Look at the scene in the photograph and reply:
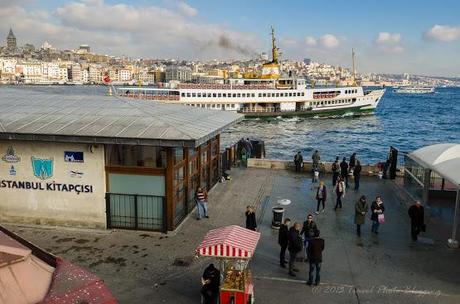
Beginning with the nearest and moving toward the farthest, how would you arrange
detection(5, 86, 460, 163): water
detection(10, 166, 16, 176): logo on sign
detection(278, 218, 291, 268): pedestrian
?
detection(278, 218, 291, 268): pedestrian < detection(10, 166, 16, 176): logo on sign < detection(5, 86, 460, 163): water

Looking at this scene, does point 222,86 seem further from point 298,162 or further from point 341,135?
point 298,162

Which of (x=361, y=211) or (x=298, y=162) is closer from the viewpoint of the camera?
(x=361, y=211)

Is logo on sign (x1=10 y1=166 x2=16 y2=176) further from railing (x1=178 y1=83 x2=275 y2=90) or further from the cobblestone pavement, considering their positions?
railing (x1=178 y1=83 x2=275 y2=90)

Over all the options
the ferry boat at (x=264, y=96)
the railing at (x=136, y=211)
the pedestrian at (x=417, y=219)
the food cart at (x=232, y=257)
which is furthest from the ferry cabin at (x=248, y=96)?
the food cart at (x=232, y=257)

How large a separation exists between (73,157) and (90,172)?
719 mm

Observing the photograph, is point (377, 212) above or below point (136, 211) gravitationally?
above

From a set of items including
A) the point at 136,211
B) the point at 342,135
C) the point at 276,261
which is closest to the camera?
the point at 276,261

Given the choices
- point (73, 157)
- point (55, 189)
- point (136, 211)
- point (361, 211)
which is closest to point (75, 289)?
point (136, 211)

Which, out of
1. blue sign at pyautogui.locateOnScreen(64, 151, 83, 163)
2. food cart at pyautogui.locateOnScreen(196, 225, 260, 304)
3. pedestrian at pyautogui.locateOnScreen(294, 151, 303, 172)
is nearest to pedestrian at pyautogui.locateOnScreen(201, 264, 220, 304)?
food cart at pyautogui.locateOnScreen(196, 225, 260, 304)

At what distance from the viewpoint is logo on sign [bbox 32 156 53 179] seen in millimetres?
13883

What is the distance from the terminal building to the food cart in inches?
170

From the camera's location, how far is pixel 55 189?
14.0 meters

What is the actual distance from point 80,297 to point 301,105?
7496cm

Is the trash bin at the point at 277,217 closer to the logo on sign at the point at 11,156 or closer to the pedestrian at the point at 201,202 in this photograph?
the pedestrian at the point at 201,202
